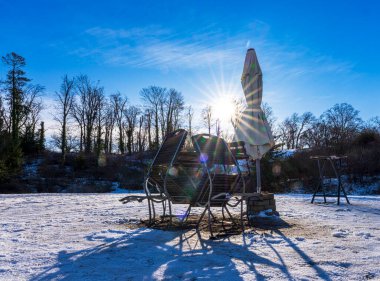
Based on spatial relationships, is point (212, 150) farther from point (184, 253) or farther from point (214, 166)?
point (184, 253)

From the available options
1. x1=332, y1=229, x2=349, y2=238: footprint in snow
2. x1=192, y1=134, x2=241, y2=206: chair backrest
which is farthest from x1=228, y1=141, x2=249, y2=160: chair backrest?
x1=332, y1=229, x2=349, y2=238: footprint in snow

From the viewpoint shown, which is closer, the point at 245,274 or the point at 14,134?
the point at 245,274

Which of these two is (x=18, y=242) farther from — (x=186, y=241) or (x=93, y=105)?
(x=93, y=105)

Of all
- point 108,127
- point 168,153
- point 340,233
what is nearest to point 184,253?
point 168,153

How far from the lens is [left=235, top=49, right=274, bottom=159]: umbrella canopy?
19.6 ft

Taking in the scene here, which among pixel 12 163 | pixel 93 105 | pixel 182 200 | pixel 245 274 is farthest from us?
pixel 93 105

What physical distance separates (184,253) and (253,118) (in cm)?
353

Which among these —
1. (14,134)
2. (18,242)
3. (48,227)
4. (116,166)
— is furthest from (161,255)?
(14,134)

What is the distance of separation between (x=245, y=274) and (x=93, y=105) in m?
41.0

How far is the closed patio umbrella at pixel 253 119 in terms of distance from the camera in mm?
5973

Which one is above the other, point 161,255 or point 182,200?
point 182,200

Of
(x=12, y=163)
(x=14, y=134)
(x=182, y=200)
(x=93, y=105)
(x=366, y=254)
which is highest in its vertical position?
(x=93, y=105)

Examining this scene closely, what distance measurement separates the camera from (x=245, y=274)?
2.37 meters

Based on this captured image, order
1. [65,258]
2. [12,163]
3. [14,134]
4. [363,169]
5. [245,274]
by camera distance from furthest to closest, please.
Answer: [14,134], [12,163], [363,169], [65,258], [245,274]
